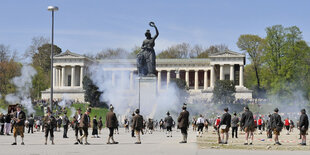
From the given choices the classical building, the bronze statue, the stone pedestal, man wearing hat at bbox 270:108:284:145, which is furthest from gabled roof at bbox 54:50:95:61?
man wearing hat at bbox 270:108:284:145

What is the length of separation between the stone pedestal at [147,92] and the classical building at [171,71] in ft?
216

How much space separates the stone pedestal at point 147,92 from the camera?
47578 millimetres

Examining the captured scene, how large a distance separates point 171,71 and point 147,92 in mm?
77975

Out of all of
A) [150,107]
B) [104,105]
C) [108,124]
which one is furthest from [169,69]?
[108,124]

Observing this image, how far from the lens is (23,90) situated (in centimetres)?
7794

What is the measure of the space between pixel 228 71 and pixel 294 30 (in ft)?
127

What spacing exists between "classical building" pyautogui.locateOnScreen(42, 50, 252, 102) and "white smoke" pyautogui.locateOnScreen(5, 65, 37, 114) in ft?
111

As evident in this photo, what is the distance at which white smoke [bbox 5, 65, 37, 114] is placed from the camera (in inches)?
2771

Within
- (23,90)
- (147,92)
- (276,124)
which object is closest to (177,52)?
(23,90)

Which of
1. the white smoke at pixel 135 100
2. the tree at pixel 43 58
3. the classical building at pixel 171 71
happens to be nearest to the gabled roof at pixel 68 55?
the classical building at pixel 171 71

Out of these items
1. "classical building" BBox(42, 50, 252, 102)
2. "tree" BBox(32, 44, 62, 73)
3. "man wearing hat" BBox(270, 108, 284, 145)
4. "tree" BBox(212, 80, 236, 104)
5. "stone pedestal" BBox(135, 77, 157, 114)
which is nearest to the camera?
"man wearing hat" BBox(270, 108, 284, 145)

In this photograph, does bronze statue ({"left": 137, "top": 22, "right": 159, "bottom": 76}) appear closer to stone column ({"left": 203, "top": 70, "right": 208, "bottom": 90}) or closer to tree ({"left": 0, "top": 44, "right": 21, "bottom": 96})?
tree ({"left": 0, "top": 44, "right": 21, "bottom": 96})

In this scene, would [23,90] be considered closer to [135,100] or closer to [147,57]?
[135,100]

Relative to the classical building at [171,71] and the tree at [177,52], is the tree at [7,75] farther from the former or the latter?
the tree at [177,52]
